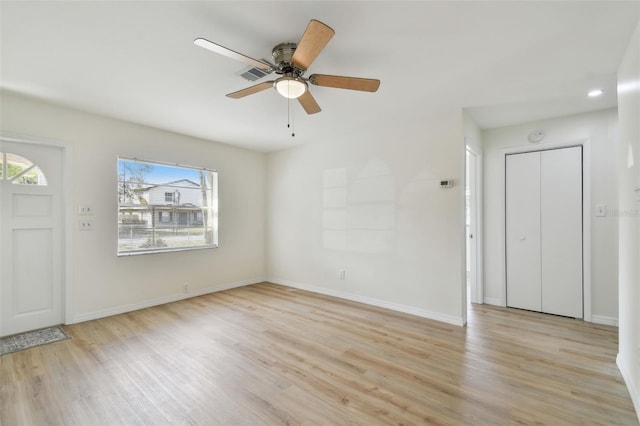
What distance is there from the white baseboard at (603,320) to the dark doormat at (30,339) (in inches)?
235

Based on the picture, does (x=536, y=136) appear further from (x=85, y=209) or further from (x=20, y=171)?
(x=20, y=171)

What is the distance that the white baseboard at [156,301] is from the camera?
3.38 metres

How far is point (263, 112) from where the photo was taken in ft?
11.0

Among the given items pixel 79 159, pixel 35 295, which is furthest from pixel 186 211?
pixel 35 295

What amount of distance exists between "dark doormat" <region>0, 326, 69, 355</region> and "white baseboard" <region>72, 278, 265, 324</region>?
243 millimetres

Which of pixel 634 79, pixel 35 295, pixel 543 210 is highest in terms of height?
pixel 634 79

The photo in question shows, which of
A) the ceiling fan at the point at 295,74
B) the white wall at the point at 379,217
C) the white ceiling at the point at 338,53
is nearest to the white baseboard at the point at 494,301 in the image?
the white wall at the point at 379,217

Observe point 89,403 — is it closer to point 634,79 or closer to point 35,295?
point 35,295

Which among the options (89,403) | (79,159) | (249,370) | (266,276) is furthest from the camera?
(266,276)

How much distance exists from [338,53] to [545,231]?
3518 mm

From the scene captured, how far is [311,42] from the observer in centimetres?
169

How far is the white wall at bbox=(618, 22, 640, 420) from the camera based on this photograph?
185 cm

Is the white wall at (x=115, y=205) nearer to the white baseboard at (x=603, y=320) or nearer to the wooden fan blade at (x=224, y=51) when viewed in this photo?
the wooden fan blade at (x=224, y=51)

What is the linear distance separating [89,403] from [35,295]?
208cm
